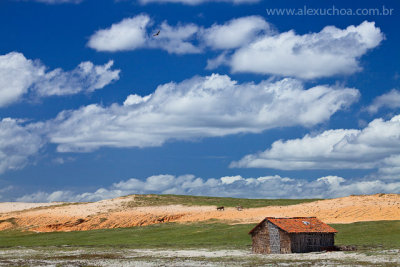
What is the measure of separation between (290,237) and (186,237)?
26.6m

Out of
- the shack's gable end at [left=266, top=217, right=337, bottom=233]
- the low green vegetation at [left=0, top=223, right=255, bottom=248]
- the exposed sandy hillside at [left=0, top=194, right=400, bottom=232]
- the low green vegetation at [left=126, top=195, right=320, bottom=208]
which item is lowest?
the low green vegetation at [left=0, top=223, right=255, bottom=248]

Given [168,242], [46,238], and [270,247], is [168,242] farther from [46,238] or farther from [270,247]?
[46,238]

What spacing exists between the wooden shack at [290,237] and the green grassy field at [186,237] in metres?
4.95

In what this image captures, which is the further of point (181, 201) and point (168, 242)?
point (181, 201)

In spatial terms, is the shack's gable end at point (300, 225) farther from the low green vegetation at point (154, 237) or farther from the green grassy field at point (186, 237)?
the low green vegetation at point (154, 237)

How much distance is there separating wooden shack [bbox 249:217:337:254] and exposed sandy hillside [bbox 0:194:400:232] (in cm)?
2985

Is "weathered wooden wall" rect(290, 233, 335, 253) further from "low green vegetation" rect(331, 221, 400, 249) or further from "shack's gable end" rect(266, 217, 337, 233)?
"low green vegetation" rect(331, 221, 400, 249)

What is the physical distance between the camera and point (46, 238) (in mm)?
101938

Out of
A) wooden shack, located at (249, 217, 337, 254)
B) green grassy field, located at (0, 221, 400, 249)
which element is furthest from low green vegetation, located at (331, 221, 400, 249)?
wooden shack, located at (249, 217, 337, 254)

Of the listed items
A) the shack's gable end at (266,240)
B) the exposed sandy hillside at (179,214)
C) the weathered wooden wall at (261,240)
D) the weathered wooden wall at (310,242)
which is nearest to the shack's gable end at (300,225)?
the weathered wooden wall at (310,242)

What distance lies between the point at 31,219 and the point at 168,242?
54.7 m

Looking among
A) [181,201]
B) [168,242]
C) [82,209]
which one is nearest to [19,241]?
[168,242]

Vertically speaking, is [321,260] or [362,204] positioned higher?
[362,204]

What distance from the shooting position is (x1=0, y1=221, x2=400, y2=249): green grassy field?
78188mm
